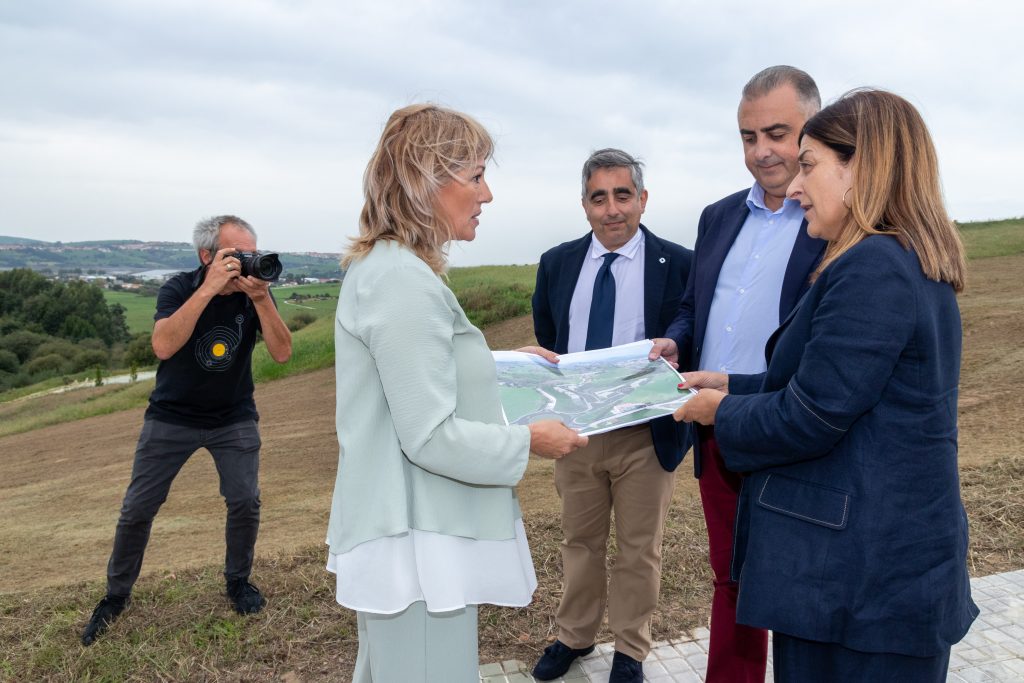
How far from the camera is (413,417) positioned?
1.98m

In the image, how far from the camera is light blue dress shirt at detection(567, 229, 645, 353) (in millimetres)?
3906

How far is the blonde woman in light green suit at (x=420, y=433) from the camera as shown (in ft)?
6.53

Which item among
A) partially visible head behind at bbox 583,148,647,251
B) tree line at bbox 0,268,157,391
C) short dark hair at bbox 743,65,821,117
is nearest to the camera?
short dark hair at bbox 743,65,821,117

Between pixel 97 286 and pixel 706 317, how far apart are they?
330 ft

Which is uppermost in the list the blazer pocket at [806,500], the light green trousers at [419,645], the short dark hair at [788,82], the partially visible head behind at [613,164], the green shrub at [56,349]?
the short dark hair at [788,82]

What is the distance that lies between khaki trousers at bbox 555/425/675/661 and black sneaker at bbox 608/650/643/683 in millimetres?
32

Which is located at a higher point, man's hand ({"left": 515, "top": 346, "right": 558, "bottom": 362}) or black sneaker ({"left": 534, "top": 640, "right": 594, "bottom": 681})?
man's hand ({"left": 515, "top": 346, "right": 558, "bottom": 362})

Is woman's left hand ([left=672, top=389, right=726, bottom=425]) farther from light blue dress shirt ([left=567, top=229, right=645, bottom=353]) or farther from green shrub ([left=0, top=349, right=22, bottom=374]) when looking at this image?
green shrub ([left=0, top=349, right=22, bottom=374])

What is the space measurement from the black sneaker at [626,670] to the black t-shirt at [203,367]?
2.55 meters

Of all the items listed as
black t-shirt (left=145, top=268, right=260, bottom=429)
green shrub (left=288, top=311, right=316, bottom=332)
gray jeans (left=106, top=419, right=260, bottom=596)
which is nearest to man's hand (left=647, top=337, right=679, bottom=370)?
black t-shirt (left=145, top=268, right=260, bottom=429)

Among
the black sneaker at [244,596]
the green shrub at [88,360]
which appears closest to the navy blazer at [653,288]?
the black sneaker at [244,596]

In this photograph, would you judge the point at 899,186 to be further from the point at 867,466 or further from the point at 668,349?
the point at 668,349

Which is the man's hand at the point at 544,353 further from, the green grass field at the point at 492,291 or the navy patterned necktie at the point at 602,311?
the green grass field at the point at 492,291

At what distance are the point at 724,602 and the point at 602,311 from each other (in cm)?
147
